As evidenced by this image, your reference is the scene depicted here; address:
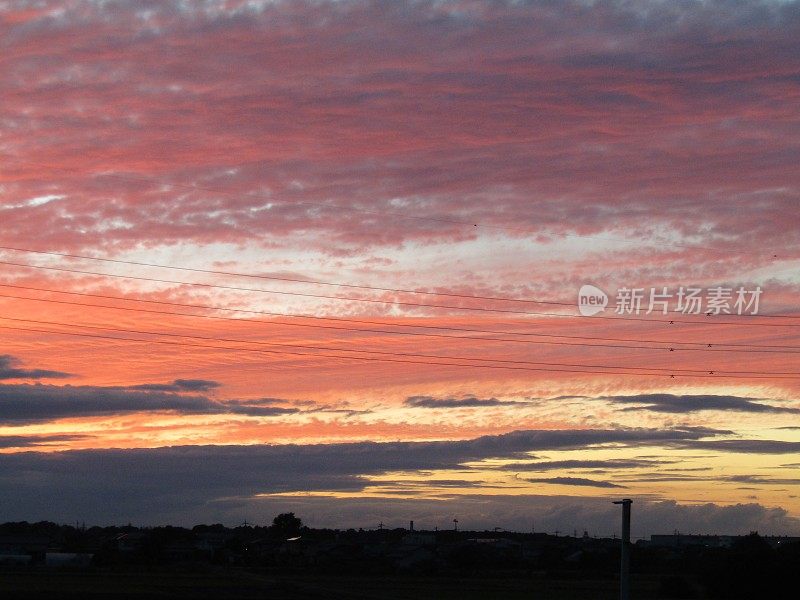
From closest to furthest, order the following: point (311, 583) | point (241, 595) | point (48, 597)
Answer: point (48, 597) → point (241, 595) → point (311, 583)

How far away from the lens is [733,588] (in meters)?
111

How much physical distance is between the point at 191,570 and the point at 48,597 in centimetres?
6317

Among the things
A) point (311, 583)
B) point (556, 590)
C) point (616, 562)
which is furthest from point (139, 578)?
point (616, 562)

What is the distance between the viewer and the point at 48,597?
87.1m

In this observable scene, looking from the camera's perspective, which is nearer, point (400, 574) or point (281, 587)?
point (281, 587)

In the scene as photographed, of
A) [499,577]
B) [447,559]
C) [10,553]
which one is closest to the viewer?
[499,577]

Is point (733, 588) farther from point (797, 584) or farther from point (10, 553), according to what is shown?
point (10, 553)

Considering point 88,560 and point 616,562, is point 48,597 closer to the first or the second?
point 88,560

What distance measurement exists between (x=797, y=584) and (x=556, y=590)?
85.1 ft

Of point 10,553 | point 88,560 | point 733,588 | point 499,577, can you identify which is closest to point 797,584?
point 733,588

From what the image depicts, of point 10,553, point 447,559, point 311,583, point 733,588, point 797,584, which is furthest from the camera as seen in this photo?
point 10,553

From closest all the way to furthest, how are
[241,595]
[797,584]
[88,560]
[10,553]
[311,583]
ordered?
[241,595]
[797,584]
[311,583]
[88,560]
[10,553]

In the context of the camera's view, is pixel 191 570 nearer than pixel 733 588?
No

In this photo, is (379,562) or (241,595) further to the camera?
(379,562)
